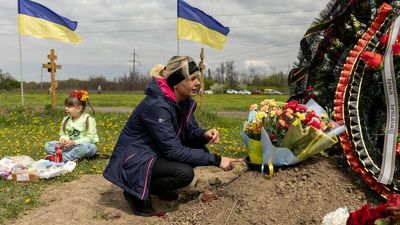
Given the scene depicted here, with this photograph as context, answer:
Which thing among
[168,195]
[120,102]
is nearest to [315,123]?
[168,195]

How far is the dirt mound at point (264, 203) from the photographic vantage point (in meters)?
3.14

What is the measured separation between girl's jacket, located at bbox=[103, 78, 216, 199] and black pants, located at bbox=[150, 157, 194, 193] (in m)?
0.05

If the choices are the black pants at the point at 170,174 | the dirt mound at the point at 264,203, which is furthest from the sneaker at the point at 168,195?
the black pants at the point at 170,174

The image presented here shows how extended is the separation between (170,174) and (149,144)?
300 mm

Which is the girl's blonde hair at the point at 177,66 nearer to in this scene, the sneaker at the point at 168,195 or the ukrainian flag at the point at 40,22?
the sneaker at the point at 168,195

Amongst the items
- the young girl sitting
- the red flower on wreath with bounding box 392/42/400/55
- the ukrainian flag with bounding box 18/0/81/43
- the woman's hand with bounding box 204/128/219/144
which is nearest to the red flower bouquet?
the woman's hand with bounding box 204/128/219/144

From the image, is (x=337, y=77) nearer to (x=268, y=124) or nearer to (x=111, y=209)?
(x=268, y=124)

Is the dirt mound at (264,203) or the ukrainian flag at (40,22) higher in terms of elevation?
the ukrainian flag at (40,22)

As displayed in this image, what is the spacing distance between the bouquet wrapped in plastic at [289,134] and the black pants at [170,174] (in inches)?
21.2

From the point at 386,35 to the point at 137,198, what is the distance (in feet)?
7.45

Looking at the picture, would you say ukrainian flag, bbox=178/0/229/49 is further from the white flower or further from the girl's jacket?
the white flower

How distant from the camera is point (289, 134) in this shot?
336cm

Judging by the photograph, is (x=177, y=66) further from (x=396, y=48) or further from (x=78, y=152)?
(x=78, y=152)

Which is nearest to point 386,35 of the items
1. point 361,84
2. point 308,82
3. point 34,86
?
point 361,84
